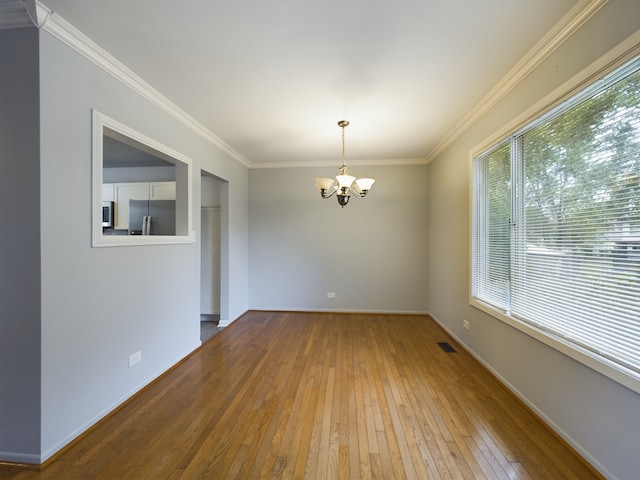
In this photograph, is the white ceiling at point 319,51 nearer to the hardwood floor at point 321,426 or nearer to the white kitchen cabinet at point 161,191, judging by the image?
the white kitchen cabinet at point 161,191

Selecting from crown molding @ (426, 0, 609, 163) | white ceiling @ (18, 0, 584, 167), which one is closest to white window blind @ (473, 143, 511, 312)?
crown molding @ (426, 0, 609, 163)

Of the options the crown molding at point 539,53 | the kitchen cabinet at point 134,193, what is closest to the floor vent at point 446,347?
the crown molding at point 539,53

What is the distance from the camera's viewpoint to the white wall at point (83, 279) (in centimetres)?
163

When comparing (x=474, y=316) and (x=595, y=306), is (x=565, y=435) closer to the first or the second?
(x=595, y=306)

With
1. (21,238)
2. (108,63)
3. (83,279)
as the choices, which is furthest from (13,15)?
(83,279)

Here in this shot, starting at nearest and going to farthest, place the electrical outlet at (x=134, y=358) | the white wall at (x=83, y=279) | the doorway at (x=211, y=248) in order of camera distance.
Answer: the white wall at (x=83, y=279), the electrical outlet at (x=134, y=358), the doorway at (x=211, y=248)

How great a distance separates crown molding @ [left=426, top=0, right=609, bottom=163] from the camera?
153 cm

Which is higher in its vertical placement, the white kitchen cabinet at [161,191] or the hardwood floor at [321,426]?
the white kitchen cabinet at [161,191]

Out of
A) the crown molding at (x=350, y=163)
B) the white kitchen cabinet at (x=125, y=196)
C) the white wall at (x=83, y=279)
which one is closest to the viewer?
the white wall at (x=83, y=279)

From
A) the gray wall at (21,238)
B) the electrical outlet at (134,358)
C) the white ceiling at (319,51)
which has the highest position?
the white ceiling at (319,51)

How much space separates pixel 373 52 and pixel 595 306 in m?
2.26

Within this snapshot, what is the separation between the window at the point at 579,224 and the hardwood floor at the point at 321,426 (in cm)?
78

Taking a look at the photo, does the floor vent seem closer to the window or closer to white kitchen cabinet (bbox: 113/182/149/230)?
the window

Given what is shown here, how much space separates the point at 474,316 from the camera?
298cm
